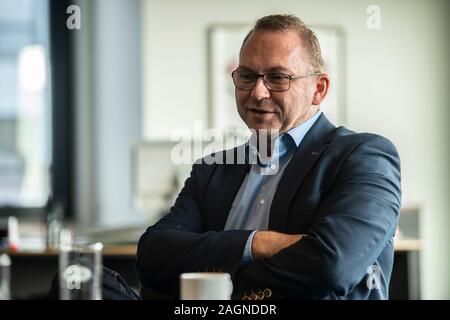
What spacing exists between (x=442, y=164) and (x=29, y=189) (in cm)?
229

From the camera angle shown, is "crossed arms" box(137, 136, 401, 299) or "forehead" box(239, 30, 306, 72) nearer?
"crossed arms" box(137, 136, 401, 299)

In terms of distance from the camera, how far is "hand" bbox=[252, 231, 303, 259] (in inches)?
54.2

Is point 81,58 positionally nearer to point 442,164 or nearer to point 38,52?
point 38,52

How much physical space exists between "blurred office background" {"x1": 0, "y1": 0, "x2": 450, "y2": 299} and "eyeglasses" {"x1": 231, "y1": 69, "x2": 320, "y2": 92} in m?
2.87

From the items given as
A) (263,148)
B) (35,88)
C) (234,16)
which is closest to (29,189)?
(35,88)

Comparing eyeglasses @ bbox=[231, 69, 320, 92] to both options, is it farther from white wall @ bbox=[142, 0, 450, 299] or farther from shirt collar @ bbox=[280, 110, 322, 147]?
white wall @ bbox=[142, 0, 450, 299]

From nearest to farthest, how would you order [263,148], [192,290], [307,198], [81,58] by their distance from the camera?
[192,290], [307,198], [263,148], [81,58]

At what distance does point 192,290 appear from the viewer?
0.96 metres

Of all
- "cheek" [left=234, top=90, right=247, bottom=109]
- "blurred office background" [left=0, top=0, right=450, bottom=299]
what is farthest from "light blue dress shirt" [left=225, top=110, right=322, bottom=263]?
"blurred office background" [left=0, top=0, right=450, bottom=299]

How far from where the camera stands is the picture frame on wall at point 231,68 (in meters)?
4.57

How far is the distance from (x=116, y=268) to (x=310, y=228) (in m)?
2.05

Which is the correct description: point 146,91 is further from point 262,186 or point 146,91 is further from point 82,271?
point 82,271

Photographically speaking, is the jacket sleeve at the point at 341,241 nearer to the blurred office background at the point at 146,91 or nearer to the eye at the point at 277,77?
the eye at the point at 277,77

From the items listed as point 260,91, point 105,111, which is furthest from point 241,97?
point 105,111
